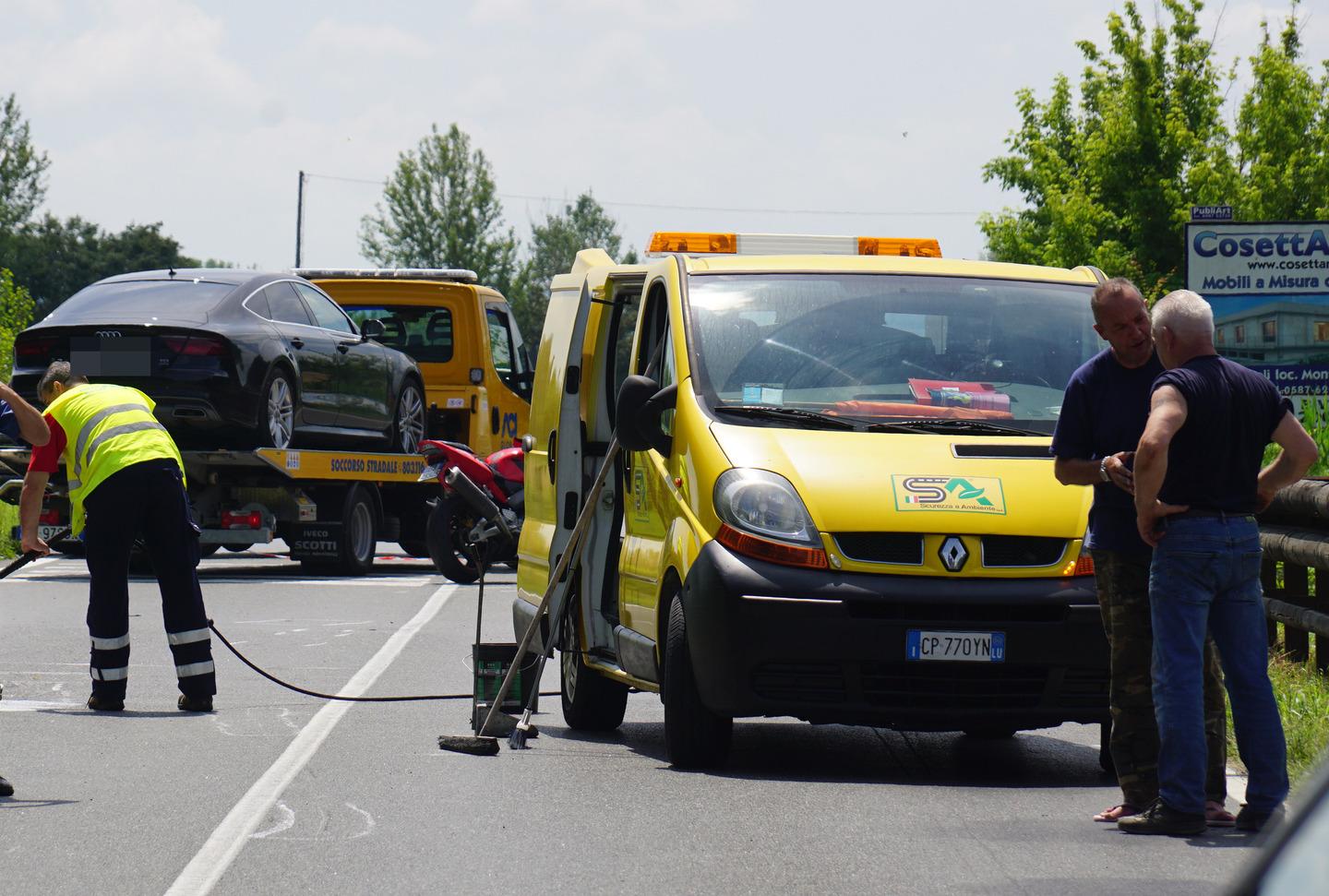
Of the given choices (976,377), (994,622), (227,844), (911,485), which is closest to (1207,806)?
(994,622)

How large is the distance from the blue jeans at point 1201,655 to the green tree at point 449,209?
276 feet

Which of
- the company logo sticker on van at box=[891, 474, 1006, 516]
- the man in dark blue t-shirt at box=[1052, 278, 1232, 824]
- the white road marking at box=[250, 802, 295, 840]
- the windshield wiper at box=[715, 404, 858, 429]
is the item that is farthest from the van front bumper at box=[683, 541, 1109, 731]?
the white road marking at box=[250, 802, 295, 840]

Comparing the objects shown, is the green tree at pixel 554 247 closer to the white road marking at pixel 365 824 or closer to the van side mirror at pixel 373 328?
the van side mirror at pixel 373 328

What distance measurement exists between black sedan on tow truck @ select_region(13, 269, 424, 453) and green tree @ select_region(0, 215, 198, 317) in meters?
84.8

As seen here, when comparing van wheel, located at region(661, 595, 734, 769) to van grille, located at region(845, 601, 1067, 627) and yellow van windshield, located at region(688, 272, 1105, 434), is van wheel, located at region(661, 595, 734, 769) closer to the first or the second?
van grille, located at region(845, 601, 1067, 627)

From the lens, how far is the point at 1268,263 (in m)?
14.3

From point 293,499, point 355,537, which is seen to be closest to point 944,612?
point 293,499

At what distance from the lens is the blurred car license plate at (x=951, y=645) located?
738cm

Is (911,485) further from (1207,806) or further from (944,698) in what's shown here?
(1207,806)

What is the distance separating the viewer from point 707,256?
29.7 ft

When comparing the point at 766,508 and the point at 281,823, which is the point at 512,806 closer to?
the point at 281,823

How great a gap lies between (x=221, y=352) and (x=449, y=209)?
7476cm

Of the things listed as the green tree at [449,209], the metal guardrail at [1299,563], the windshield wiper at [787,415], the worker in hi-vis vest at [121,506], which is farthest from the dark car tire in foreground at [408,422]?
the green tree at [449,209]

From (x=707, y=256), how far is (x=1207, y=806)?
348 cm
